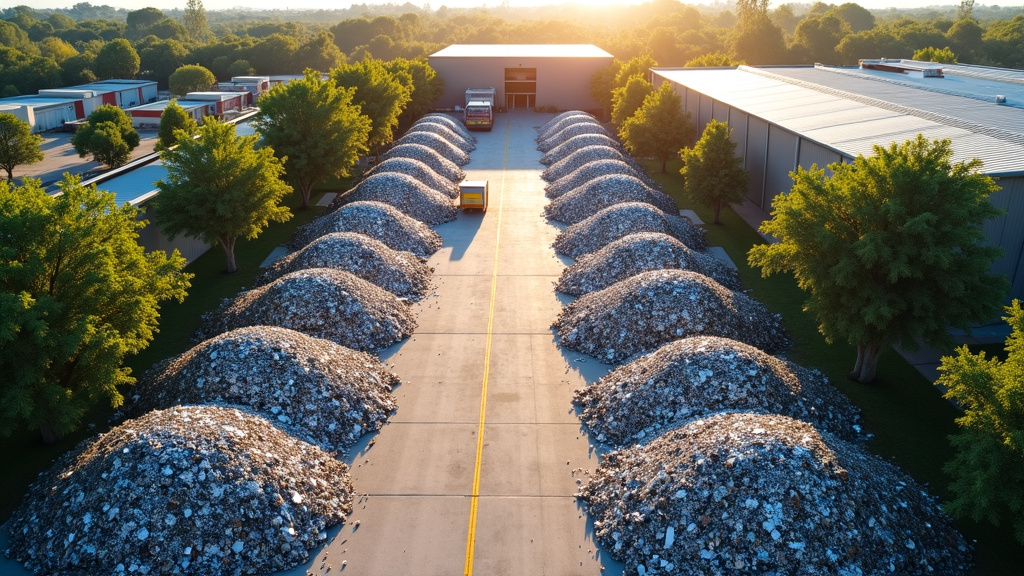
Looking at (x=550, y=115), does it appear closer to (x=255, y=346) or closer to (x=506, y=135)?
(x=506, y=135)

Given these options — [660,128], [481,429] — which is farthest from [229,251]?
[660,128]

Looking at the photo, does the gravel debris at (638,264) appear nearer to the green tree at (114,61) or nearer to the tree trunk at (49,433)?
the tree trunk at (49,433)

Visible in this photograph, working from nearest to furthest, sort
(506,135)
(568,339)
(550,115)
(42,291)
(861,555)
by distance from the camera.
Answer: (861,555)
(42,291)
(568,339)
(506,135)
(550,115)

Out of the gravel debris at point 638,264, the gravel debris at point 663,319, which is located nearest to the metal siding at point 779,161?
the gravel debris at point 638,264

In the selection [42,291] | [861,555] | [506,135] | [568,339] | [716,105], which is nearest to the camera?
[861,555]

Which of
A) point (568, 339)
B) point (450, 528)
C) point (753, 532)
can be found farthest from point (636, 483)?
point (568, 339)

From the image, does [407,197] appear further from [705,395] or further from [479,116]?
[479,116]
